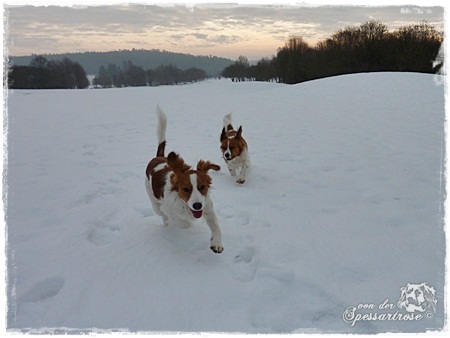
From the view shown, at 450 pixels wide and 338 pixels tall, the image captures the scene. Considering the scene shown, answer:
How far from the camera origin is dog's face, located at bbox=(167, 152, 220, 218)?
280cm

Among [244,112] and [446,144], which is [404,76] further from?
[446,144]

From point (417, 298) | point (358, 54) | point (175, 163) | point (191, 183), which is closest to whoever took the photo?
point (417, 298)

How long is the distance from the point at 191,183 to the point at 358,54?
37.9m

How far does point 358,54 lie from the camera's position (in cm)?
3475

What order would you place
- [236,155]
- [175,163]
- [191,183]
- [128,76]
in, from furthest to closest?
[128,76] → [236,155] → [175,163] → [191,183]


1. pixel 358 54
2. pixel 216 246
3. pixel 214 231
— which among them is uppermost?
pixel 358 54

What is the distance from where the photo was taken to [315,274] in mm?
2789

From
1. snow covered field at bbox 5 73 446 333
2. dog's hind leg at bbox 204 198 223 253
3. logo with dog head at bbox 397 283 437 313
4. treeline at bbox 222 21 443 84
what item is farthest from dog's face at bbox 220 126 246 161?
treeline at bbox 222 21 443 84

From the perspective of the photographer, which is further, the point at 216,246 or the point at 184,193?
the point at 216,246

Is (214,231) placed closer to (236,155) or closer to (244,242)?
(244,242)

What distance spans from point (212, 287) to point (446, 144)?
2.96 m

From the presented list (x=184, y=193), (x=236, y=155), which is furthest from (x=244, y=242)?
(x=236, y=155)

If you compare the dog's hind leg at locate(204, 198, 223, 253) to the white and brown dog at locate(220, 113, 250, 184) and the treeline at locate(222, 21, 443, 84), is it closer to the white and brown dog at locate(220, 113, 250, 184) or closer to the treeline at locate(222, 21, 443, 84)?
the white and brown dog at locate(220, 113, 250, 184)

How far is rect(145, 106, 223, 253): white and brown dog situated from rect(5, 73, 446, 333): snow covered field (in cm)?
27
